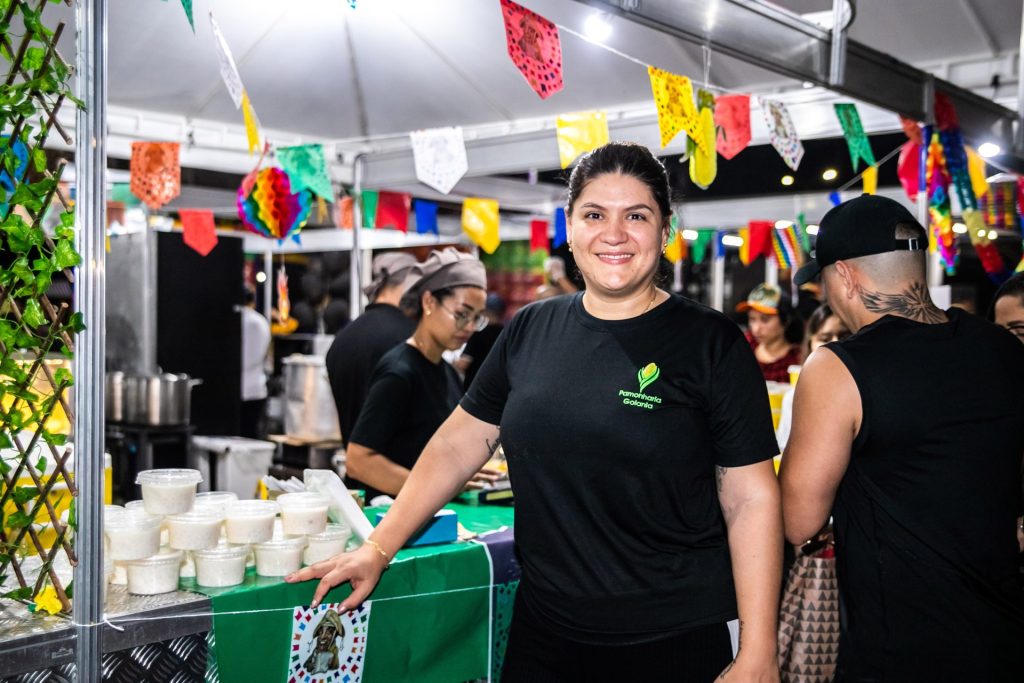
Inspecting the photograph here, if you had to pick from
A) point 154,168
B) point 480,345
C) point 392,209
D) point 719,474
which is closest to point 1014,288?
point 719,474

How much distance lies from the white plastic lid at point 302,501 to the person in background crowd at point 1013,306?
1773mm

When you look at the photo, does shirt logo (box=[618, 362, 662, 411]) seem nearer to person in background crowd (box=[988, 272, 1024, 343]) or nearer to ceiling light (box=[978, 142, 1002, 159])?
person in background crowd (box=[988, 272, 1024, 343])

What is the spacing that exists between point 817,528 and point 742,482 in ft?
1.17

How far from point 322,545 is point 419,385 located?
3.30 feet

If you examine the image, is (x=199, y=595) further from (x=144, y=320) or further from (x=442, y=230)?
(x=442, y=230)

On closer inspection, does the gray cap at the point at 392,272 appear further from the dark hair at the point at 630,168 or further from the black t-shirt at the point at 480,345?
the dark hair at the point at 630,168

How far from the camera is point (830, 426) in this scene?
6.07 ft

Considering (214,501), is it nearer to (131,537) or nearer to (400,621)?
(131,537)

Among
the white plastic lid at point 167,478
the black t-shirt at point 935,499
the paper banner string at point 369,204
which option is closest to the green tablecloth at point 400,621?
the white plastic lid at point 167,478

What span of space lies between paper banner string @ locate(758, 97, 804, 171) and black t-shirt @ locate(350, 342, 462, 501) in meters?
2.18

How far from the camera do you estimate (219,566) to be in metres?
1.98

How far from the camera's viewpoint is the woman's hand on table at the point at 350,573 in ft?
6.66

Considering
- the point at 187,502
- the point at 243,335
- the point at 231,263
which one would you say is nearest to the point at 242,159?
the point at 231,263

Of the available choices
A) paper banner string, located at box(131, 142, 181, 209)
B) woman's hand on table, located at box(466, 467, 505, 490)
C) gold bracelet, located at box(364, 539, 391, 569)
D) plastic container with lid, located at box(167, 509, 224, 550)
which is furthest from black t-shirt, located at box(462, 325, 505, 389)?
plastic container with lid, located at box(167, 509, 224, 550)
